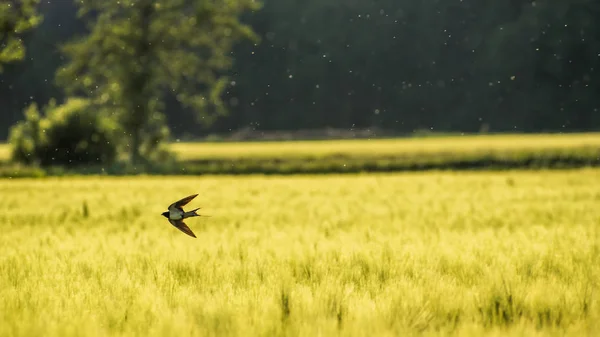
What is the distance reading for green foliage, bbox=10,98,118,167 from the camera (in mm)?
36938

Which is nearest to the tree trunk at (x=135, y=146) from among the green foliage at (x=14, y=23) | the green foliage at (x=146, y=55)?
the green foliage at (x=146, y=55)

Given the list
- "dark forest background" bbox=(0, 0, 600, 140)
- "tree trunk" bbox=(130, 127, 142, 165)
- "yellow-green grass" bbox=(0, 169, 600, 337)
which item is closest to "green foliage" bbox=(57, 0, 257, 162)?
"tree trunk" bbox=(130, 127, 142, 165)

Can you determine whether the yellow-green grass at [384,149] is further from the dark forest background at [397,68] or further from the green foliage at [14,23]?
the dark forest background at [397,68]

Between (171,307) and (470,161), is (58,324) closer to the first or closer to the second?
(171,307)

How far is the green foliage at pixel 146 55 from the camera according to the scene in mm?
37125

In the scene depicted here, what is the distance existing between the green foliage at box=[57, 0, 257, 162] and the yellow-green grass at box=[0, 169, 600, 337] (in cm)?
2198

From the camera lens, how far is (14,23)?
90.5 feet

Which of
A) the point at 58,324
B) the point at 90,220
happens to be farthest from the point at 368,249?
the point at 90,220

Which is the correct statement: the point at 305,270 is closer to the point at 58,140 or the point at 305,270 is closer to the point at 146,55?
the point at 58,140

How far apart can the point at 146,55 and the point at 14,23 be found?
1087cm

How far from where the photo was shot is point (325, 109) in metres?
105

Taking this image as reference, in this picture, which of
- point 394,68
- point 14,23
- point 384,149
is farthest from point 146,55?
point 394,68

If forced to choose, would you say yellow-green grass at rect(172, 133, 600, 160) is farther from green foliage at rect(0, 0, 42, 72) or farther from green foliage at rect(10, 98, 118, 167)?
green foliage at rect(0, 0, 42, 72)

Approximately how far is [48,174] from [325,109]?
2936 inches
